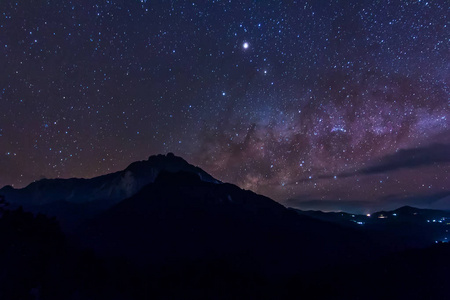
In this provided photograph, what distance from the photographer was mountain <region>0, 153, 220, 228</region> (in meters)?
117

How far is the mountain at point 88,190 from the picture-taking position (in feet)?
385

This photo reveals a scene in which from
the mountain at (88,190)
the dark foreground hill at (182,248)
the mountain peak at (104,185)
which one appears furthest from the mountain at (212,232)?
the mountain at (88,190)

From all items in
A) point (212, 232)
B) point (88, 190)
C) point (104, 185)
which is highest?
point (104, 185)

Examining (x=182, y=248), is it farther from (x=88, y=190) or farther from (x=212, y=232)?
(x=88, y=190)

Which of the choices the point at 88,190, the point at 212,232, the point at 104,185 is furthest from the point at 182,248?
the point at 88,190

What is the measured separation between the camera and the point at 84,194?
427 feet

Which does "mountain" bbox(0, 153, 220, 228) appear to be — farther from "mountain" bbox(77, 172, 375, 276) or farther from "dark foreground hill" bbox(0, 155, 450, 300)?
"mountain" bbox(77, 172, 375, 276)

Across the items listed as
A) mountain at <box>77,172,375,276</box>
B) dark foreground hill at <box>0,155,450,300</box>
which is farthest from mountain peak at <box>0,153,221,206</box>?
mountain at <box>77,172,375,276</box>

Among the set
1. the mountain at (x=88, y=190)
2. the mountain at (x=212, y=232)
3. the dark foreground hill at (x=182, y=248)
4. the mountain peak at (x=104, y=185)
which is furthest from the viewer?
the mountain peak at (x=104, y=185)

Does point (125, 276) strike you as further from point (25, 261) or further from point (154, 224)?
point (154, 224)

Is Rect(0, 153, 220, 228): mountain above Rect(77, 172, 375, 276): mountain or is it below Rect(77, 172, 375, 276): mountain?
above

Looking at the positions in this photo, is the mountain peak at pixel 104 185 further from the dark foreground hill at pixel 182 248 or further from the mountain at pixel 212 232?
the mountain at pixel 212 232

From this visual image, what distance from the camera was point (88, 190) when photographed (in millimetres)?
131375

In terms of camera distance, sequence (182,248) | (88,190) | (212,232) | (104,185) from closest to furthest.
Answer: (182,248) < (212,232) < (104,185) < (88,190)
